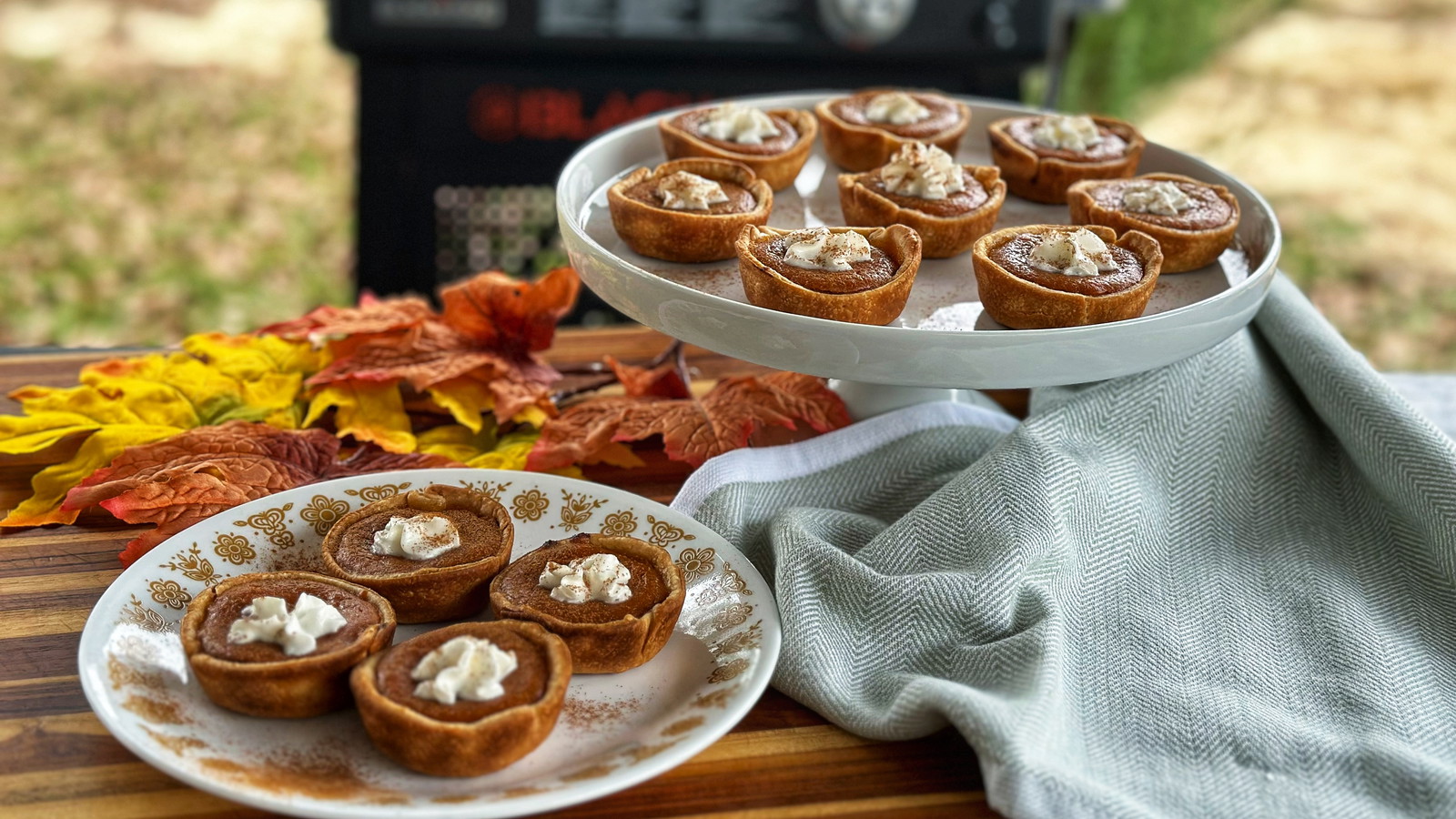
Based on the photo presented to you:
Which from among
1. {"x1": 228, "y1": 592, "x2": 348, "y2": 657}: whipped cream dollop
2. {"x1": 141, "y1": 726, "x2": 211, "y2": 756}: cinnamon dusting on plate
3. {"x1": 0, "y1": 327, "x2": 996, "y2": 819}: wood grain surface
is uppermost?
{"x1": 228, "y1": 592, "x2": 348, "y2": 657}: whipped cream dollop

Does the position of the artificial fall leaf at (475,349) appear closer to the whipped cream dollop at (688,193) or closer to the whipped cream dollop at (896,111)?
the whipped cream dollop at (688,193)

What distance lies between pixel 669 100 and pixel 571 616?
2.13 m

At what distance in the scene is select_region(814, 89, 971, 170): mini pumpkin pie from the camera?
6.22ft

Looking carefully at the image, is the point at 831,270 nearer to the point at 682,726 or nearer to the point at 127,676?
the point at 682,726

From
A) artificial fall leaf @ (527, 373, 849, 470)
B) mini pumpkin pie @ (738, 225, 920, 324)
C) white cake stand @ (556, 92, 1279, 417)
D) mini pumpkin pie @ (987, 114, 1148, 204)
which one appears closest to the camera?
white cake stand @ (556, 92, 1279, 417)

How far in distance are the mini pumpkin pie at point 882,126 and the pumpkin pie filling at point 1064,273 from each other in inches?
14.8

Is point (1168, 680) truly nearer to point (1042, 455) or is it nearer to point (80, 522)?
point (1042, 455)

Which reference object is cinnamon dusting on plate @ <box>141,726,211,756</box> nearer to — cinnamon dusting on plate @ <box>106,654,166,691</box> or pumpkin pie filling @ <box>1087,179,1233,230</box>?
cinnamon dusting on plate @ <box>106,654,166,691</box>

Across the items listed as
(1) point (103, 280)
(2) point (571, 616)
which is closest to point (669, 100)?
(2) point (571, 616)

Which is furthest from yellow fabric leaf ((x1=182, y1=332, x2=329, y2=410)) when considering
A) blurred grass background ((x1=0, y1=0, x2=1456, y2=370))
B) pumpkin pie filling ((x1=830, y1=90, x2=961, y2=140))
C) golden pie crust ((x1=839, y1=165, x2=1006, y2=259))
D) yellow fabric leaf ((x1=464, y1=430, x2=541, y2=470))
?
blurred grass background ((x1=0, y1=0, x2=1456, y2=370))

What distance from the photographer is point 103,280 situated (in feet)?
15.7

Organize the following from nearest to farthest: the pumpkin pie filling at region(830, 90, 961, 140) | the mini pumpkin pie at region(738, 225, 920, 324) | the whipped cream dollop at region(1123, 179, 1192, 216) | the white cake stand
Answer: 1. the white cake stand
2. the mini pumpkin pie at region(738, 225, 920, 324)
3. the whipped cream dollop at region(1123, 179, 1192, 216)
4. the pumpkin pie filling at region(830, 90, 961, 140)

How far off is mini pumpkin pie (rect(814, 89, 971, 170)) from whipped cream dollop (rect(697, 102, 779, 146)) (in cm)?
10

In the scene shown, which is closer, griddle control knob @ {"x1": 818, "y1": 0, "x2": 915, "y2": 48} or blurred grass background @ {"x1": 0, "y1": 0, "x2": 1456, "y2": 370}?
griddle control knob @ {"x1": 818, "y1": 0, "x2": 915, "y2": 48}
